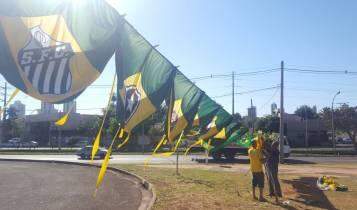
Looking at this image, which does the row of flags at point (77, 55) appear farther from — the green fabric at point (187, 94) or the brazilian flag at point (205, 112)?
the brazilian flag at point (205, 112)

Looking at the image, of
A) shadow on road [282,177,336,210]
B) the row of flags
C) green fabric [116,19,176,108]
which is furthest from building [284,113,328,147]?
the row of flags

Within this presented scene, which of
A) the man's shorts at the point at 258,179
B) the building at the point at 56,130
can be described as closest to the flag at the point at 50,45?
the man's shorts at the point at 258,179

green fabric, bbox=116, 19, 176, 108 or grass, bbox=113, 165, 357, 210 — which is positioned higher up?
green fabric, bbox=116, 19, 176, 108

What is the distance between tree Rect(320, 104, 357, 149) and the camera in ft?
209

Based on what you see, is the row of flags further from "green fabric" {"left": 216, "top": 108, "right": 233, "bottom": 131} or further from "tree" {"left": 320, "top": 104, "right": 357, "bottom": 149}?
"tree" {"left": 320, "top": 104, "right": 357, "bottom": 149}

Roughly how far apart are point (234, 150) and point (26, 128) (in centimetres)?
7644

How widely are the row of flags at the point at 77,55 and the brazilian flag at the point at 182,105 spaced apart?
0.61 m

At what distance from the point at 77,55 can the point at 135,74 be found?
1164mm

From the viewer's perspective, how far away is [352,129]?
64125 millimetres

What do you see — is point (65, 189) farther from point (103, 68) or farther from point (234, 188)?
point (103, 68)

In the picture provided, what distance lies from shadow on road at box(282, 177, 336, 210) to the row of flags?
20.5 feet

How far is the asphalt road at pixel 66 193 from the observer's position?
13.0 meters

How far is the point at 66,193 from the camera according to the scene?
15531mm

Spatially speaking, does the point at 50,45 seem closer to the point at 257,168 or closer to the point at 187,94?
the point at 187,94
